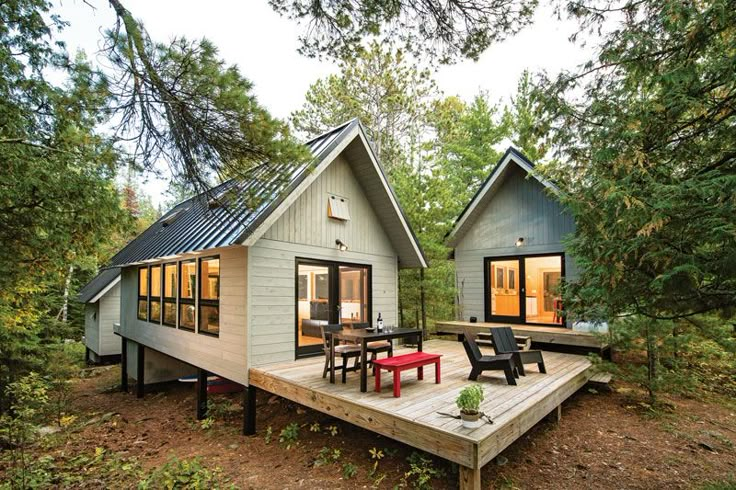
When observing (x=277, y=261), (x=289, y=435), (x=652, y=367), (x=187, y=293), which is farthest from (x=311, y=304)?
(x=652, y=367)

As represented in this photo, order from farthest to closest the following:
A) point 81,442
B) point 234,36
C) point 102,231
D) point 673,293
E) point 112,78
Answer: point 81,442 → point 102,231 → point 234,36 → point 112,78 → point 673,293

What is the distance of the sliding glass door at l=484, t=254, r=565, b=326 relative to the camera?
9609 millimetres

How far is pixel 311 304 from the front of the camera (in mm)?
7500

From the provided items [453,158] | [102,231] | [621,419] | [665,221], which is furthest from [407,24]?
[453,158]

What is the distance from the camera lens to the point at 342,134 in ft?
23.8

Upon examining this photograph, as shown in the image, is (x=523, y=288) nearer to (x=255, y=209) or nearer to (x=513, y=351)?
(x=513, y=351)

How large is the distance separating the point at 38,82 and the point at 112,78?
6.63 ft

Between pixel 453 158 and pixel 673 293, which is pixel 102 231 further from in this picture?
pixel 453 158

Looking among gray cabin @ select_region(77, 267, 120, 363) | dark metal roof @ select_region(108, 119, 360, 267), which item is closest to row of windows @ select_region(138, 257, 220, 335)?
dark metal roof @ select_region(108, 119, 360, 267)

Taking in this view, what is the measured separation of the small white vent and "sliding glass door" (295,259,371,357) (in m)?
0.98

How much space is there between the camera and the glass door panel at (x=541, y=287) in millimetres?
9570

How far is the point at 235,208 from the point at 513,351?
15.8ft

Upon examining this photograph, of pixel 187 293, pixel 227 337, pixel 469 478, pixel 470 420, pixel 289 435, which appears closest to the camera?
pixel 469 478

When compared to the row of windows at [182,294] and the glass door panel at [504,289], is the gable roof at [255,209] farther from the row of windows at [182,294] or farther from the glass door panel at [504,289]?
the glass door panel at [504,289]
